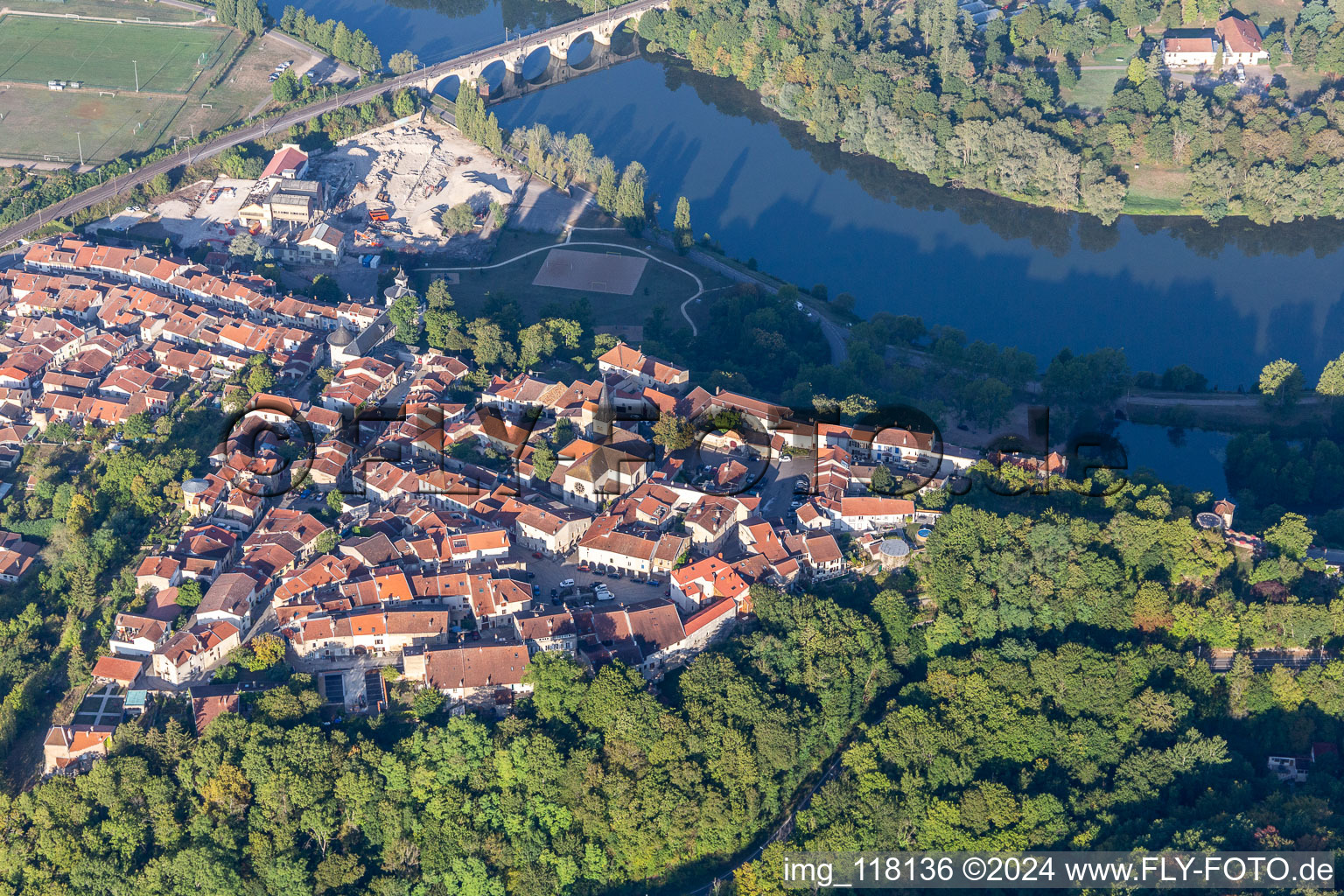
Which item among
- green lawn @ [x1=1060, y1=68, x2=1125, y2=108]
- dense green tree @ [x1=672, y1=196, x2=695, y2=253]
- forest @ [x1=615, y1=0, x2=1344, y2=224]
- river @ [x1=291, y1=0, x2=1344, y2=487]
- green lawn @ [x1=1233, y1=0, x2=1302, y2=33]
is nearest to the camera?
river @ [x1=291, y1=0, x2=1344, y2=487]

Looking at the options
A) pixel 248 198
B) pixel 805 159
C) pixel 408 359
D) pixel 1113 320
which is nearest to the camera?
pixel 408 359

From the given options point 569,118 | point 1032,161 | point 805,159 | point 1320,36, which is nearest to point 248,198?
point 569,118

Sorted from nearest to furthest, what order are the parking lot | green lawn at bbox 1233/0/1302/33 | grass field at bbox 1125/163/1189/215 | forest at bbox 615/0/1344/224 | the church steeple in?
the parking lot < the church steeple < forest at bbox 615/0/1344/224 < grass field at bbox 1125/163/1189/215 < green lawn at bbox 1233/0/1302/33

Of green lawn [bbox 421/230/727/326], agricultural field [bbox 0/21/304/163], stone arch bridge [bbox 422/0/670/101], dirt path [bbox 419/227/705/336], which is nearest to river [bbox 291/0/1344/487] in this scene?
stone arch bridge [bbox 422/0/670/101]

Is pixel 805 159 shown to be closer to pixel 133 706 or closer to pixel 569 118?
pixel 569 118

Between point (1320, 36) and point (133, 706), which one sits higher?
point (1320, 36)

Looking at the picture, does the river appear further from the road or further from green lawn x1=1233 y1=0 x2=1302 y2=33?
green lawn x1=1233 y1=0 x2=1302 y2=33
